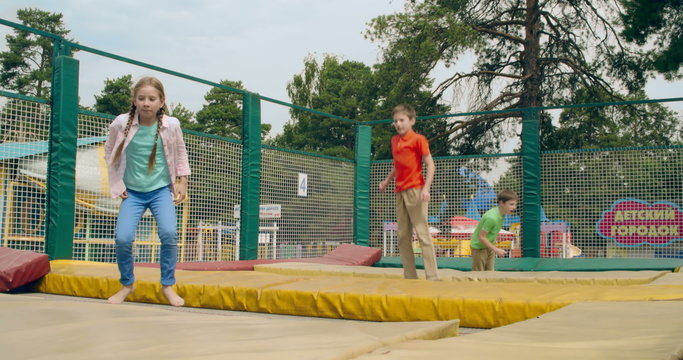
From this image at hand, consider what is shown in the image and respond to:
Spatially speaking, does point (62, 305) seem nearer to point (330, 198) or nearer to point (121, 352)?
point (121, 352)

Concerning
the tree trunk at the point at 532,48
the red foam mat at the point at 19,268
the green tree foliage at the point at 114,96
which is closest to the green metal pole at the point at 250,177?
the red foam mat at the point at 19,268

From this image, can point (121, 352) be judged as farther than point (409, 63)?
No

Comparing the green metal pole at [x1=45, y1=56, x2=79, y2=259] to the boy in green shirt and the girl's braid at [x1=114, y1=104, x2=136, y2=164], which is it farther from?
the boy in green shirt

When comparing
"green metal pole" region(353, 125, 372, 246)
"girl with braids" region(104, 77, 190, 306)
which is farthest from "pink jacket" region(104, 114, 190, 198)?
"green metal pole" region(353, 125, 372, 246)

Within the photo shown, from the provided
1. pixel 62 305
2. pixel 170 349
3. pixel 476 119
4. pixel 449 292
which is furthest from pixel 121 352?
pixel 476 119

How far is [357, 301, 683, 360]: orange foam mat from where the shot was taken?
1.33 m

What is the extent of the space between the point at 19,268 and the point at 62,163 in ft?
4.19

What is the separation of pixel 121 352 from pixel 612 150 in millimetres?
6867

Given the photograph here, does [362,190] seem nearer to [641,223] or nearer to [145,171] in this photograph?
[641,223]

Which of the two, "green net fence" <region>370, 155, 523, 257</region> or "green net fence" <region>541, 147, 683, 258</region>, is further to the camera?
"green net fence" <region>370, 155, 523, 257</region>

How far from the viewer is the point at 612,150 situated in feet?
23.1

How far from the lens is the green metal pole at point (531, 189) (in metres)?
7.31

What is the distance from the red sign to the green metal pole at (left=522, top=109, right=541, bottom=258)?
74cm

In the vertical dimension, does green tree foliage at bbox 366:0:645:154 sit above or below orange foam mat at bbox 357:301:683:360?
above
